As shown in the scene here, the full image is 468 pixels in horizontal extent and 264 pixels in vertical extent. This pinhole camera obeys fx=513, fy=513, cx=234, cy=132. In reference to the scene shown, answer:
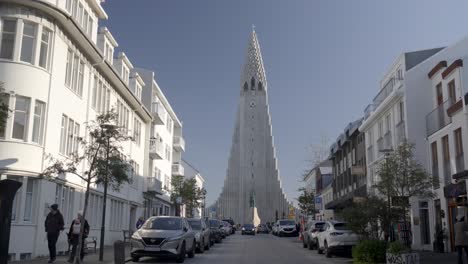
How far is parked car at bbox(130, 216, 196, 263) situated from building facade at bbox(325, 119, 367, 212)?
23.2 meters

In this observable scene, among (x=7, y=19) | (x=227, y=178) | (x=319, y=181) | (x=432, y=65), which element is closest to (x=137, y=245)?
(x=7, y=19)

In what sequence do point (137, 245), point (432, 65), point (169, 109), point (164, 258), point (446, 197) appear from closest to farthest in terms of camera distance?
point (137, 245) < point (164, 258) < point (446, 197) < point (432, 65) < point (169, 109)

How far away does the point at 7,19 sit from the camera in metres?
21.4

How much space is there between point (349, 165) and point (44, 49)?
36073 mm

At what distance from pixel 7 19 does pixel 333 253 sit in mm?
17699

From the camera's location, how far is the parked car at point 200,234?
982 inches

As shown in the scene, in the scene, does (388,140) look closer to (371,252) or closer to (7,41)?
(371,252)

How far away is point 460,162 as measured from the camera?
2448 cm

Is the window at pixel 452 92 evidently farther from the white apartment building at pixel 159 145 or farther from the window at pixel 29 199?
the white apartment building at pixel 159 145

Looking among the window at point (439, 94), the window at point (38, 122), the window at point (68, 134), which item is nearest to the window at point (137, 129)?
the window at point (68, 134)

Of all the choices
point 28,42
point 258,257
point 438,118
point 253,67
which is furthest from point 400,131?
point 253,67

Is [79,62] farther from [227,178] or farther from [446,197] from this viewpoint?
[227,178]

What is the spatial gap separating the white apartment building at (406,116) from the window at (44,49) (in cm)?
1727

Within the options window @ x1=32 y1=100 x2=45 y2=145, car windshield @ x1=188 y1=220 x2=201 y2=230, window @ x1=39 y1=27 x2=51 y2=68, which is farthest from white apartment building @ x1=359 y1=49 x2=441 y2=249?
window @ x1=39 y1=27 x2=51 y2=68
